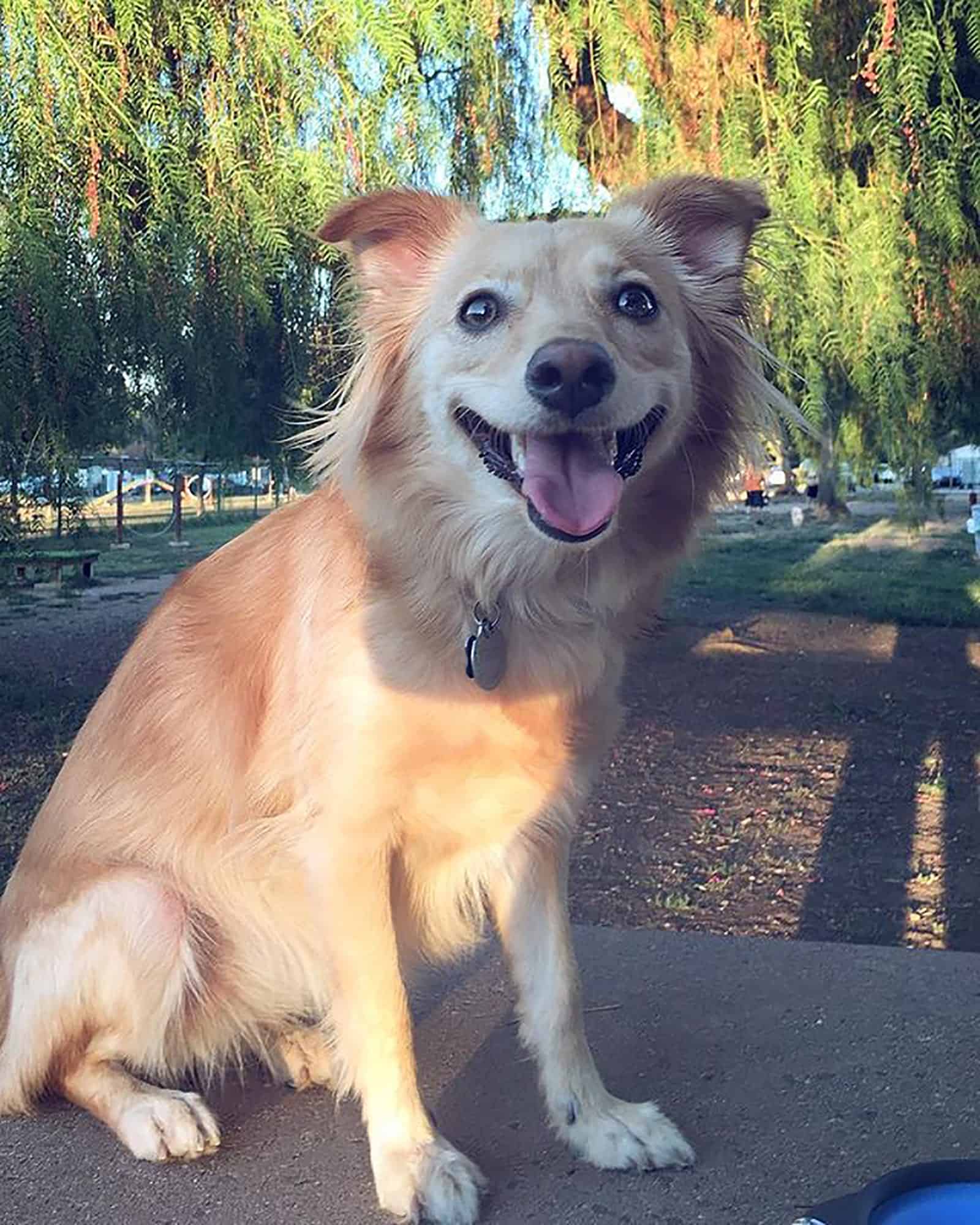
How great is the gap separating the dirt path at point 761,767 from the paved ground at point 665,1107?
2.75ft

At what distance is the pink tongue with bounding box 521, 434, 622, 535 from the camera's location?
6.61ft

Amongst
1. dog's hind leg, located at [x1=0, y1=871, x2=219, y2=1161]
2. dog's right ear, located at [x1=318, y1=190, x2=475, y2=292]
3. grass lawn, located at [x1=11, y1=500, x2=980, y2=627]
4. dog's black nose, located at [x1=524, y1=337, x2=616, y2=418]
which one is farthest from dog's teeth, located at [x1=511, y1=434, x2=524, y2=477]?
grass lawn, located at [x1=11, y1=500, x2=980, y2=627]

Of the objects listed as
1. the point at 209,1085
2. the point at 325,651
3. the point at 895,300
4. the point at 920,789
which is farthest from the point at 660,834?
the point at 325,651

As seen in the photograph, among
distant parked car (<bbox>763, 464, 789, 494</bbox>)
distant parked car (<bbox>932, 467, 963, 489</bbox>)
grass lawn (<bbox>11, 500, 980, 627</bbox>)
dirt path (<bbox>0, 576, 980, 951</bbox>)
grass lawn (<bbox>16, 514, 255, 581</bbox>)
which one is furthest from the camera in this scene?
grass lawn (<bbox>11, 500, 980, 627</bbox>)

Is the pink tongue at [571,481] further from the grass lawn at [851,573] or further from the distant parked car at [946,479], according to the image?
the distant parked car at [946,479]

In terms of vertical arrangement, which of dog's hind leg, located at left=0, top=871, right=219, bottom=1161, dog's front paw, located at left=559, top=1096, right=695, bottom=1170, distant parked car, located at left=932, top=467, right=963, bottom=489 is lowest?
dog's front paw, located at left=559, top=1096, right=695, bottom=1170

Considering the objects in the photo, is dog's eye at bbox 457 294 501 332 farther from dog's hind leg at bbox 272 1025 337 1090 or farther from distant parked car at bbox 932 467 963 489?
distant parked car at bbox 932 467 963 489

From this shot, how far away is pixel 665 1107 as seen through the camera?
234 cm

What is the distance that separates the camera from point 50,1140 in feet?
7.36

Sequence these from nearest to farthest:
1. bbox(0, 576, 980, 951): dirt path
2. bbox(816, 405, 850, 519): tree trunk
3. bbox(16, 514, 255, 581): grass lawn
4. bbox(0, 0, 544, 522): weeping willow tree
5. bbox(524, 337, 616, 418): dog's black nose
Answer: bbox(524, 337, 616, 418): dog's black nose → bbox(0, 0, 544, 522): weeping willow tree → bbox(0, 576, 980, 951): dirt path → bbox(16, 514, 255, 581): grass lawn → bbox(816, 405, 850, 519): tree trunk

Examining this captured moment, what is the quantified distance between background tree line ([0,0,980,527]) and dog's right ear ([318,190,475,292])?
163 centimetres

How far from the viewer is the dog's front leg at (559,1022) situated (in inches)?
84.9

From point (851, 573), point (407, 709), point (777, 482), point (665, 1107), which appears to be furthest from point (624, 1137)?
point (851, 573)

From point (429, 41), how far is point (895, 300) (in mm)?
2108
